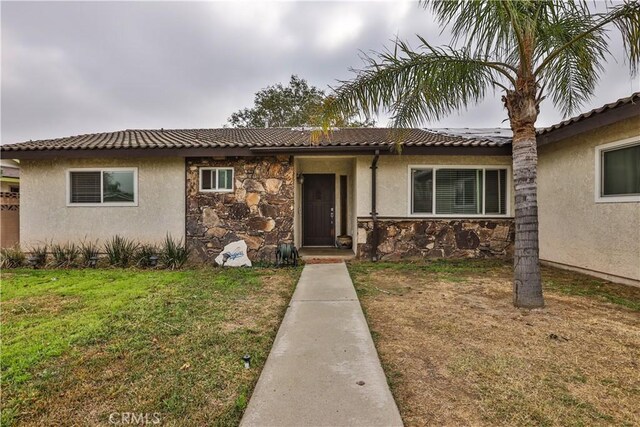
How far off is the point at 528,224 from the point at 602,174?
2.97 m

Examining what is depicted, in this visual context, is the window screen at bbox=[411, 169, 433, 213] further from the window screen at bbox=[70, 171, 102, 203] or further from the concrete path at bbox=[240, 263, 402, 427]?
the window screen at bbox=[70, 171, 102, 203]

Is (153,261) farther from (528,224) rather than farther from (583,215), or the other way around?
(583,215)

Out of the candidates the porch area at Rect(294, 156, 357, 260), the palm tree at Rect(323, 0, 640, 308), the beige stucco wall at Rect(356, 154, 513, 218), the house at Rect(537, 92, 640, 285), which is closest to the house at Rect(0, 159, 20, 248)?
the porch area at Rect(294, 156, 357, 260)

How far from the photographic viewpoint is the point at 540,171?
770 cm

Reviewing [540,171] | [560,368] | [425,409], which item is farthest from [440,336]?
[540,171]

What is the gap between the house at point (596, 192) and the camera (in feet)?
17.2

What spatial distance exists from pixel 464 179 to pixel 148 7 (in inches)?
395

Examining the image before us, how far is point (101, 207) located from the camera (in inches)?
325

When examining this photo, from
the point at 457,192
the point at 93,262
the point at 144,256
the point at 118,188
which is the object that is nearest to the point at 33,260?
the point at 93,262

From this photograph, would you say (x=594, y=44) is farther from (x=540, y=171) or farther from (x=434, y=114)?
(x=540, y=171)

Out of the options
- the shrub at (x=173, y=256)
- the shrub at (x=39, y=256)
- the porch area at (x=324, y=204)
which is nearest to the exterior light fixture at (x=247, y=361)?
the shrub at (x=173, y=256)

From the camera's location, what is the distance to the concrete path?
211 cm

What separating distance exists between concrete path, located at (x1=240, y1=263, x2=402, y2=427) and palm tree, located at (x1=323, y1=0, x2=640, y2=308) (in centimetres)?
272

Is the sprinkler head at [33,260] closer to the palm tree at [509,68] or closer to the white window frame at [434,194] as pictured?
the palm tree at [509,68]
